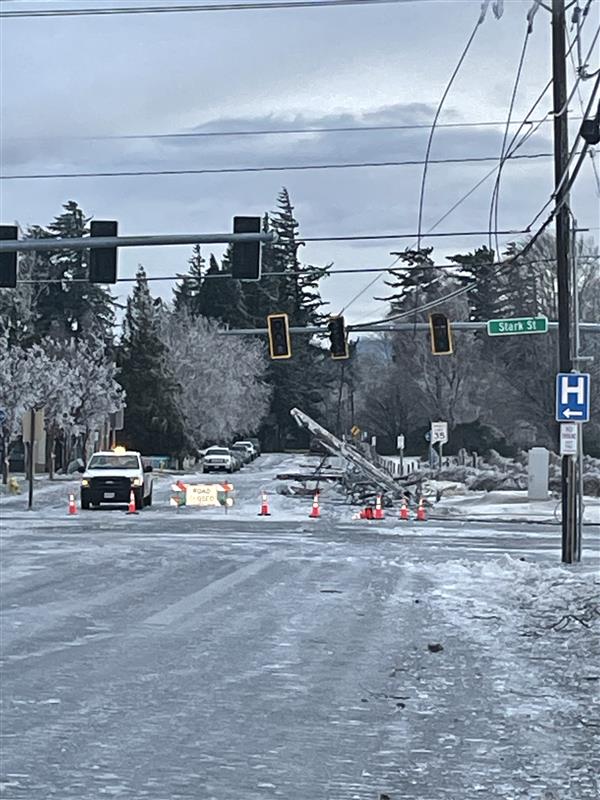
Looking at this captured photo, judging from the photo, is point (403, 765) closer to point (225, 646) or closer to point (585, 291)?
point (225, 646)

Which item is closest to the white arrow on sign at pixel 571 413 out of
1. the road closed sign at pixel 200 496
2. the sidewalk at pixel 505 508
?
the sidewalk at pixel 505 508

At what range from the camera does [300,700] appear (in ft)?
32.8

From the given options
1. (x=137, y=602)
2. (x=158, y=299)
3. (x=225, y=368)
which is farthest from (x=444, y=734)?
(x=158, y=299)

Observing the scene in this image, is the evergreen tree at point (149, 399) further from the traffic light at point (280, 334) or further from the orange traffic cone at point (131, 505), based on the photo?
the traffic light at point (280, 334)

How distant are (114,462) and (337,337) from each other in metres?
9.22

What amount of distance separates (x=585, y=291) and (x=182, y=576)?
1771 inches

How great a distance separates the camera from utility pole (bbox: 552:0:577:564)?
837 inches

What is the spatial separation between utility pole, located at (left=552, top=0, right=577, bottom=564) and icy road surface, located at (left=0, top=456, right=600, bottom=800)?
0.89 meters

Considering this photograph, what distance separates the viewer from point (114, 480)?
37750 mm

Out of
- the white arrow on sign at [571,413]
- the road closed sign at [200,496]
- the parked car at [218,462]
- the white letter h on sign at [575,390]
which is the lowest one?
the road closed sign at [200,496]

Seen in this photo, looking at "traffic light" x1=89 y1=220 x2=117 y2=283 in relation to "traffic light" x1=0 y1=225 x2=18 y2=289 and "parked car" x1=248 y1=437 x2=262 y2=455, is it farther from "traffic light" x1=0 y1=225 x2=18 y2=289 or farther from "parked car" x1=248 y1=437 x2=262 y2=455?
"parked car" x1=248 y1=437 x2=262 y2=455

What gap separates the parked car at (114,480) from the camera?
124 feet

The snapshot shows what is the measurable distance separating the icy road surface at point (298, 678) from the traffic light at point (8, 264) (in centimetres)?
489

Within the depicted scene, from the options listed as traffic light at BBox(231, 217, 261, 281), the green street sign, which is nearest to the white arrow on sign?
traffic light at BBox(231, 217, 261, 281)
